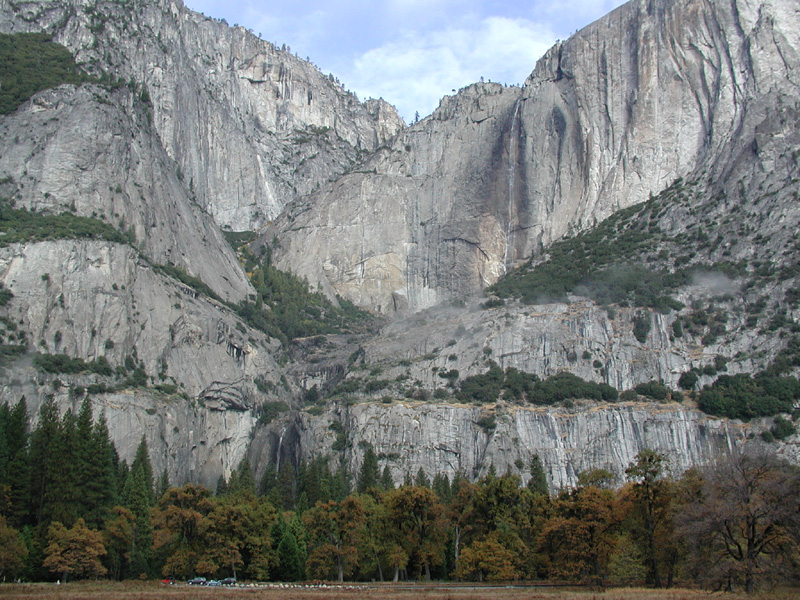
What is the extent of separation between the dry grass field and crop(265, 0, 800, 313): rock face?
9974 cm

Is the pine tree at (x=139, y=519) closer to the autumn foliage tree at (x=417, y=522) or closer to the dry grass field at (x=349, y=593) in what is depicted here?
the dry grass field at (x=349, y=593)

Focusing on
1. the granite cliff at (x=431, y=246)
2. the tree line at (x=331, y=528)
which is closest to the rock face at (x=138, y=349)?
the granite cliff at (x=431, y=246)

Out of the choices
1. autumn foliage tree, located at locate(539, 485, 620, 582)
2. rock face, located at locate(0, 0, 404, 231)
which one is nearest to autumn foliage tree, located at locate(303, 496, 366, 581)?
autumn foliage tree, located at locate(539, 485, 620, 582)

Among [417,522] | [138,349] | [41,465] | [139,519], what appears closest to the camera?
[417,522]

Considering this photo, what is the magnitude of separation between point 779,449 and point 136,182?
3744 inches

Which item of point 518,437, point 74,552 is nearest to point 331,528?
point 74,552

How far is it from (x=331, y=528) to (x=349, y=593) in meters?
18.2

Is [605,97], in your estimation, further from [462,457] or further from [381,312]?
[462,457]

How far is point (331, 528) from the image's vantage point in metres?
71.7

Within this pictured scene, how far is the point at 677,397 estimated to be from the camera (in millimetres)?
111625

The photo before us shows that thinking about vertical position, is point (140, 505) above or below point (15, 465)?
below

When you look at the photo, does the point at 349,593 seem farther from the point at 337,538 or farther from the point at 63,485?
the point at 63,485

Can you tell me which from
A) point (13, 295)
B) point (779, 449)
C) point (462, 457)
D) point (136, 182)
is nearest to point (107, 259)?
point (13, 295)

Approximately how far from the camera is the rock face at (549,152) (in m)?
148
